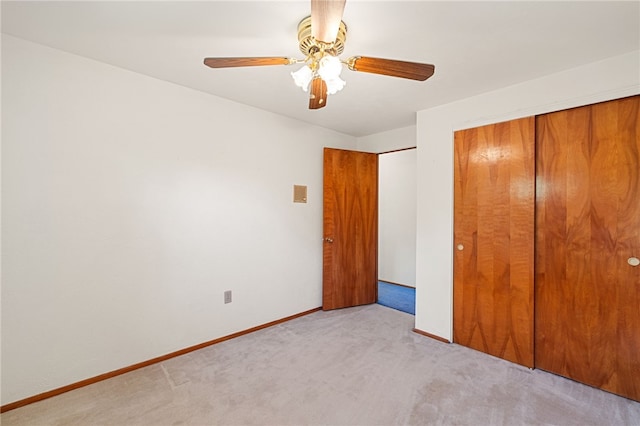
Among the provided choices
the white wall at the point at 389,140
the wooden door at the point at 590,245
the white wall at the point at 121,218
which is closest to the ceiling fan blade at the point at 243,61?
the white wall at the point at 121,218

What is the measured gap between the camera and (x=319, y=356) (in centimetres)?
246

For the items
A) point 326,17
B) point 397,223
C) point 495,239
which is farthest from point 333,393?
point 397,223

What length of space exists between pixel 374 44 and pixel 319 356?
2.46m

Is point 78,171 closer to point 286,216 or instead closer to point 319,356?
point 286,216

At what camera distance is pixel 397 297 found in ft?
Answer: 14.0

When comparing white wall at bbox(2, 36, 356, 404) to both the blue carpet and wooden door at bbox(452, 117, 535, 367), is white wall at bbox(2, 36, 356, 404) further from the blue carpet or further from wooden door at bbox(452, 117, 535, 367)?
wooden door at bbox(452, 117, 535, 367)

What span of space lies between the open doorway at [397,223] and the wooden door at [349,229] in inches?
34.2

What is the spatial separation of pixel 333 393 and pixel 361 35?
236 cm

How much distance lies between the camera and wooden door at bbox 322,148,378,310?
3.59 m

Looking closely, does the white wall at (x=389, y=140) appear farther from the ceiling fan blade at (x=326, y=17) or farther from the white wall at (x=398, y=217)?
the ceiling fan blade at (x=326, y=17)

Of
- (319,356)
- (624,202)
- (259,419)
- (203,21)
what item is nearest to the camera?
(203,21)

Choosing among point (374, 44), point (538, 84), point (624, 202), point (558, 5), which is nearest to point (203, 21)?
point (374, 44)

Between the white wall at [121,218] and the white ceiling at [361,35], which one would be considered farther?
the white wall at [121,218]

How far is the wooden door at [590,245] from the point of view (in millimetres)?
1931
